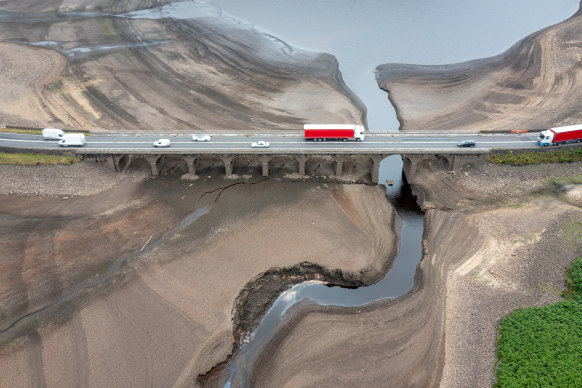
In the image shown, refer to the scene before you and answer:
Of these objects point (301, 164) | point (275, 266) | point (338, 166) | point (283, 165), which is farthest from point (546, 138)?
point (275, 266)

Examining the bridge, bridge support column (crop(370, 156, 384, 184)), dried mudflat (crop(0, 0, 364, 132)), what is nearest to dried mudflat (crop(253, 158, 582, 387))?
the bridge

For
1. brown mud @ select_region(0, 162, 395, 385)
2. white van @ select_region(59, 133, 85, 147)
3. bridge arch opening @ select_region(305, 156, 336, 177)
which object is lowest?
brown mud @ select_region(0, 162, 395, 385)

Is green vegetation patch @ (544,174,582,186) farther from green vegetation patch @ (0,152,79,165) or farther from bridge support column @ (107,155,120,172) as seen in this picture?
green vegetation patch @ (0,152,79,165)

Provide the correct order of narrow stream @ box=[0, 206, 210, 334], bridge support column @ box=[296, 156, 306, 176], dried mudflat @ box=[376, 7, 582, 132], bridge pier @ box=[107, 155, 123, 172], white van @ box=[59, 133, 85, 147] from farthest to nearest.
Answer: dried mudflat @ box=[376, 7, 582, 132] → bridge pier @ box=[107, 155, 123, 172] → white van @ box=[59, 133, 85, 147] → bridge support column @ box=[296, 156, 306, 176] → narrow stream @ box=[0, 206, 210, 334]

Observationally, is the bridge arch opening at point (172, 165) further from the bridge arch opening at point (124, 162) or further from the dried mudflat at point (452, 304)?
the dried mudflat at point (452, 304)

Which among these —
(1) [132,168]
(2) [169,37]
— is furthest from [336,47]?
(1) [132,168]

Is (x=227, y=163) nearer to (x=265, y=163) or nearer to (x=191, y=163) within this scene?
(x=191, y=163)
